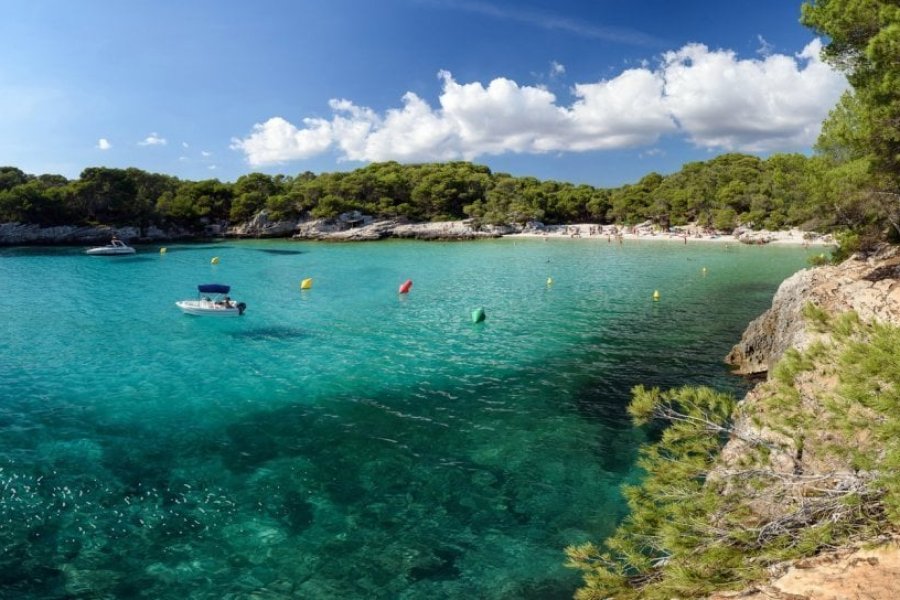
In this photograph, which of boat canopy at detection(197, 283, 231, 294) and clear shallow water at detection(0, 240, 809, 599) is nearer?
clear shallow water at detection(0, 240, 809, 599)

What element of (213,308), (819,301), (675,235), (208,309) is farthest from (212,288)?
(675,235)

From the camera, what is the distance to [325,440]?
15.0m

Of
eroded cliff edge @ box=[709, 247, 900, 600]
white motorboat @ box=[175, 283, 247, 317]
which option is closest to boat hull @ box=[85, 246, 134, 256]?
white motorboat @ box=[175, 283, 247, 317]

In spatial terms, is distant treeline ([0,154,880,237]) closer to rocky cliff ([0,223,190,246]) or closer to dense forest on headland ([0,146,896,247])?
dense forest on headland ([0,146,896,247])

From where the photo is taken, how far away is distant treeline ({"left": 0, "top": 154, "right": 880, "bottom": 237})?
3693 inches

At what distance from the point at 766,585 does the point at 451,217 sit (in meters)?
123

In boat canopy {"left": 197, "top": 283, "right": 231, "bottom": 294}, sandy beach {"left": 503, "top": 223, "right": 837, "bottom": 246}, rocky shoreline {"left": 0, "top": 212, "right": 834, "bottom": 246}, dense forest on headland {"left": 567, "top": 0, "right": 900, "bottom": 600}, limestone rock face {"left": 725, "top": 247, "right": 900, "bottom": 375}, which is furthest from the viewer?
rocky shoreline {"left": 0, "top": 212, "right": 834, "bottom": 246}

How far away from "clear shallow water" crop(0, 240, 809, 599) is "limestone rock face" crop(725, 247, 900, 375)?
2060 mm

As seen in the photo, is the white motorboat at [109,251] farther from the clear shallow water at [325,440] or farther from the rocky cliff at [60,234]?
the clear shallow water at [325,440]

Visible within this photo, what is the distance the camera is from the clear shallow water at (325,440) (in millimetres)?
9789

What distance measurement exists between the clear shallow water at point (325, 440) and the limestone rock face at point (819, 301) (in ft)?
6.76

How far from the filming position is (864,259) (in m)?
23.3

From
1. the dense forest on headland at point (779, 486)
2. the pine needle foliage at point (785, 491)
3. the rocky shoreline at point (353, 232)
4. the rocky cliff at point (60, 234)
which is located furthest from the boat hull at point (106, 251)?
the pine needle foliage at point (785, 491)

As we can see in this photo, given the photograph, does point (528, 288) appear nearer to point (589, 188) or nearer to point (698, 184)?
point (698, 184)
